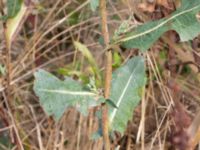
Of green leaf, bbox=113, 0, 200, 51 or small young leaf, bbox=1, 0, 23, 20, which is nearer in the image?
green leaf, bbox=113, 0, 200, 51

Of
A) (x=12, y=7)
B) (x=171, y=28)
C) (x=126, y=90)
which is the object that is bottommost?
(x=126, y=90)

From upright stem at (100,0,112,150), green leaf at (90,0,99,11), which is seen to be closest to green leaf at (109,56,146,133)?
upright stem at (100,0,112,150)

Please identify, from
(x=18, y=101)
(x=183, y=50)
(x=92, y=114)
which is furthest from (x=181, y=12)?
(x=18, y=101)

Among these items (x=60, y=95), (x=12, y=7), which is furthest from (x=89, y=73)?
(x=60, y=95)

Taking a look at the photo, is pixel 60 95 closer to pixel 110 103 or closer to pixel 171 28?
pixel 110 103

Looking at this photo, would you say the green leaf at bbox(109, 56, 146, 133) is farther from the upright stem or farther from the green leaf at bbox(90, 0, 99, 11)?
the green leaf at bbox(90, 0, 99, 11)
